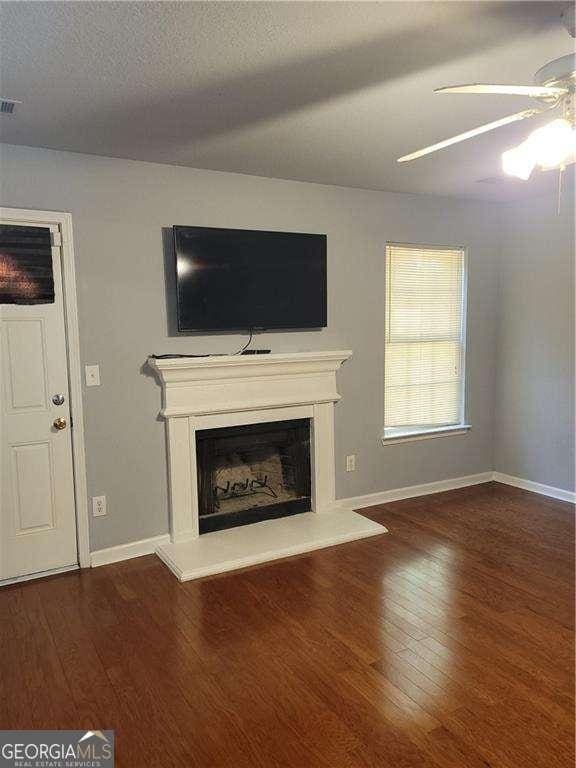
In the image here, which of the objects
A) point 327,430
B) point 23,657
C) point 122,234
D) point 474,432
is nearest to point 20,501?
point 23,657

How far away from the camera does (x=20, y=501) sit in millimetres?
3227

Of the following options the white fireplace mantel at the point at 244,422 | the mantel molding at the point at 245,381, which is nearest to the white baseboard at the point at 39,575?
A: the white fireplace mantel at the point at 244,422

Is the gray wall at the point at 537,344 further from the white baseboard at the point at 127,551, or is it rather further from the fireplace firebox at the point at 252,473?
the white baseboard at the point at 127,551

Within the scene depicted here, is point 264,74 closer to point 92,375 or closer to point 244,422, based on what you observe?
point 92,375

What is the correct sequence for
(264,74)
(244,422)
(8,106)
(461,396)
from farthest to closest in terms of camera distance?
1. (461,396)
2. (244,422)
3. (8,106)
4. (264,74)

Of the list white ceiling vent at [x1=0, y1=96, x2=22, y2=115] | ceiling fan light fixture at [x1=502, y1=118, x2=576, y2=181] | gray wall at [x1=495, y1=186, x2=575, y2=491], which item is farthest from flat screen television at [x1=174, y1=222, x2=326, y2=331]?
ceiling fan light fixture at [x1=502, y1=118, x2=576, y2=181]

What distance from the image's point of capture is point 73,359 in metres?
3.29

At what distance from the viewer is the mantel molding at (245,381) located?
139 inches

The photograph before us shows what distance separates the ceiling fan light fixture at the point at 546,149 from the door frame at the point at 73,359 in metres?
2.40

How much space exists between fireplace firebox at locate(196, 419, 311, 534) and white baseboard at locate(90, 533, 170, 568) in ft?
1.00

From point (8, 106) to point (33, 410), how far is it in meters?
1.59

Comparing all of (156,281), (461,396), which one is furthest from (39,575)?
(461,396)

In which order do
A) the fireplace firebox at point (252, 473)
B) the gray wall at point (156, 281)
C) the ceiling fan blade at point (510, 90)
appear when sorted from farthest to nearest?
the fireplace firebox at point (252, 473) → the gray wall at point (156, 281) → the ceiling fan blade at point (510, 90)

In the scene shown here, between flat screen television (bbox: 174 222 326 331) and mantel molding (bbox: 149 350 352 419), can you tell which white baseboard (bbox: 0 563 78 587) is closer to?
mantel molding (bbox: 149 350 352 419)
